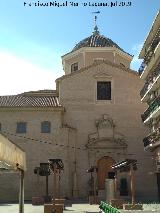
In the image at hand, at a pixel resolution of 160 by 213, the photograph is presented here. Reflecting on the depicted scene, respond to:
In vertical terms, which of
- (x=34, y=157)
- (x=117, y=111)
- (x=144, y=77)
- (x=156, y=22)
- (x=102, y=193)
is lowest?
(x=102, y=193)

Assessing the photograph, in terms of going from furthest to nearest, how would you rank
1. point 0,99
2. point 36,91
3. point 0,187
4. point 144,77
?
point 36,91 < point 0,99 < point 144,77 < point 0,187

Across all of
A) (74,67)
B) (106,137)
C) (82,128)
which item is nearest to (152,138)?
(106,137)

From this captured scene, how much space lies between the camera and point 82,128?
3716 cm

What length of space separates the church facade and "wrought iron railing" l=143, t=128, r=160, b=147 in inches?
86.6

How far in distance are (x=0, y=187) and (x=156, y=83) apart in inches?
653

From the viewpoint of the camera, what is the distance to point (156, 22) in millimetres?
30562

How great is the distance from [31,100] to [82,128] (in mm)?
6085

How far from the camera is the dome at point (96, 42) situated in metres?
42.2

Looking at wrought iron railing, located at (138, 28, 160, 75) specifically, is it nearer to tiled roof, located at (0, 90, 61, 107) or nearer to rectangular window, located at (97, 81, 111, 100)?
rectangular window, located at (97, 81, 111, 100)

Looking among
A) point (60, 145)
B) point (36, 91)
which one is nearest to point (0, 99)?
point (36, 91)

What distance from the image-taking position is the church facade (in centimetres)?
3519

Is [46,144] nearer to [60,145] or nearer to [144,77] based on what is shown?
[60,145]

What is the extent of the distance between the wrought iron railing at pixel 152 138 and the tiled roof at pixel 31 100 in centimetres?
922

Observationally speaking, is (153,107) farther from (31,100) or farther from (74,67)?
(74,67)
